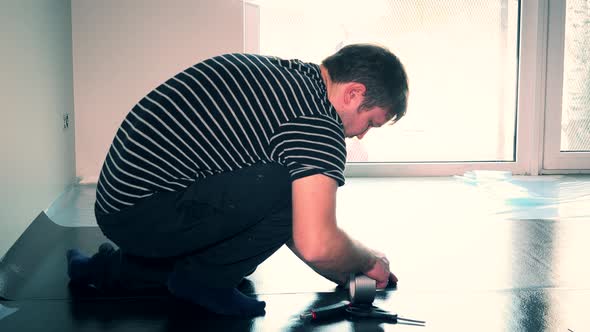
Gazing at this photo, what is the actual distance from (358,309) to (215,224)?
0.34 metres

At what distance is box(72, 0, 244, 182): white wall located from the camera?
3.15 meters

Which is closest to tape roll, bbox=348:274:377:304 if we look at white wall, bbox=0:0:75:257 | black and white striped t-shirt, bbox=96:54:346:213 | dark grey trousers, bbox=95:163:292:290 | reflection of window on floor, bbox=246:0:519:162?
dark grey trousers, bbox=95:163:292:290

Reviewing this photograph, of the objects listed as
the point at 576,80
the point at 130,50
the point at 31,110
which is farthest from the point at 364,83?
the point at 576,80

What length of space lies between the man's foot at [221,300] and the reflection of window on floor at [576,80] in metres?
2.58

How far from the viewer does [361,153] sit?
3.52m

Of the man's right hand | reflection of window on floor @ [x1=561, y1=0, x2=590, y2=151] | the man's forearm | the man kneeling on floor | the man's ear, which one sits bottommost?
the man's right hand

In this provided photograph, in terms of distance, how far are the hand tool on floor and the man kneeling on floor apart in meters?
0.03

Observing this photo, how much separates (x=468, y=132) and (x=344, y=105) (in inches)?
95.8

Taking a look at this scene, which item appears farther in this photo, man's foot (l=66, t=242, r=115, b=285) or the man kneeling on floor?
man's foot (l=66, t=242, r=115, b=285)

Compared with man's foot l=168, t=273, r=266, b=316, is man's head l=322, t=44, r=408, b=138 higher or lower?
higher

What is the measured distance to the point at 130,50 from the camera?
318 cm

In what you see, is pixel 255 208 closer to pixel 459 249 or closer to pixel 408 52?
pixel 459 249

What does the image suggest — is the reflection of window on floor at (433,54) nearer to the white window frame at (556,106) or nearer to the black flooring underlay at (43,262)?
the white window frame at (556,106)

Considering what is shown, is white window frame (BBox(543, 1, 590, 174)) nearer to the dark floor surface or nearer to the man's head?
the dark floor surface
